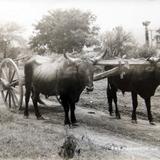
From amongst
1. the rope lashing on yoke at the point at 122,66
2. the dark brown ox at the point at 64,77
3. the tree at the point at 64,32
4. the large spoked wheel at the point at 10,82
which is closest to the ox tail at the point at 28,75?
the dark brown ox at the point at 64,77

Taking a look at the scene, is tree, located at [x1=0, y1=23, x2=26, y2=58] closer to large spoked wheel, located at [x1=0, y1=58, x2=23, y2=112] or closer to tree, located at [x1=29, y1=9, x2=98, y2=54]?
tree, located at [x1=29, y1=9, x2=98, y2=54]

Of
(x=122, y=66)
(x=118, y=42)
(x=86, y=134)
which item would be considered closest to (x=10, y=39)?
(x=118, y=42)

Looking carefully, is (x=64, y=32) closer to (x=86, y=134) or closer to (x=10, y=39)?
(x=10, y=39)

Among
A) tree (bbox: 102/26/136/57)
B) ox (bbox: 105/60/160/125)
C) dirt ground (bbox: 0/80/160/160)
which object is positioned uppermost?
tree (bbox: 102/26/136/57)

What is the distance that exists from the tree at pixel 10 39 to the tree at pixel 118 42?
1.99 metres

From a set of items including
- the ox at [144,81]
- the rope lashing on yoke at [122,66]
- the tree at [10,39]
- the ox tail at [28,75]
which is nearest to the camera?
the rope lashing on yoke at [122,66]

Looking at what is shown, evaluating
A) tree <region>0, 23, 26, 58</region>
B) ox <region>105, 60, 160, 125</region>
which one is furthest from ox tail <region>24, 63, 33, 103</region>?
ox <region>105, 60, 160, 125</region>

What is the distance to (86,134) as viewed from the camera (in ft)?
27.3

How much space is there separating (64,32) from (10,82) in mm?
1693

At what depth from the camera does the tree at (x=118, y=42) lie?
11477 millimetres

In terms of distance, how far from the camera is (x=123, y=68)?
9.50 metres

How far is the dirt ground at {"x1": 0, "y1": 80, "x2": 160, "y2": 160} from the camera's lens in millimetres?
6805

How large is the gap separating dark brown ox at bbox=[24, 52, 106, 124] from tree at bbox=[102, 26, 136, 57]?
1837 mm

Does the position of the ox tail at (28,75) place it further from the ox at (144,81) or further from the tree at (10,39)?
the ox at (144,81)
